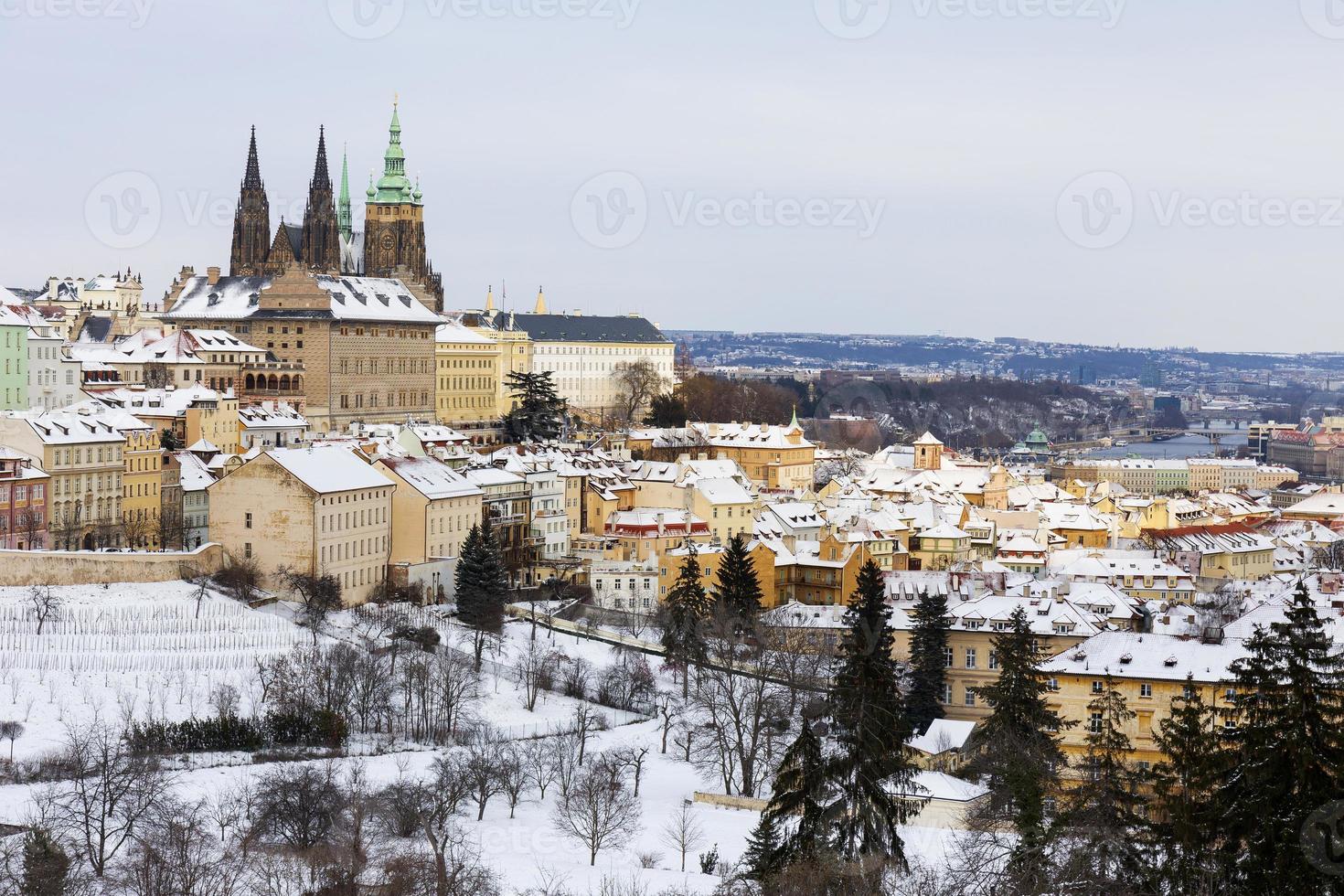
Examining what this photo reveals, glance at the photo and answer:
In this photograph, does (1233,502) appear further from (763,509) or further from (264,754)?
(264,754)

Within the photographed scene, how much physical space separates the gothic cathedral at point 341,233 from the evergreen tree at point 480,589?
37.8m

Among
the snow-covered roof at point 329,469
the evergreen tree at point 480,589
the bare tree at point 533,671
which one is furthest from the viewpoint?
the snow-covered roof at point 329,469

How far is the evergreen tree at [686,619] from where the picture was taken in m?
59.9

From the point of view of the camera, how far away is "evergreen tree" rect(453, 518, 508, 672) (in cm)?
6122

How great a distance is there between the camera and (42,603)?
5566 centimetres

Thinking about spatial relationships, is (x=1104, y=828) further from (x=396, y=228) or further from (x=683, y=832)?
(x=396, y=228)

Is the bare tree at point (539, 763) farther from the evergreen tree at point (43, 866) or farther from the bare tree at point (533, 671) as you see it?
the evergreen tree at point (43, 866)

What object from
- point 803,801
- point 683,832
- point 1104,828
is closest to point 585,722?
point 683,832

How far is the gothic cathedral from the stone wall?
135ft

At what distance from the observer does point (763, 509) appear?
83.2 metres

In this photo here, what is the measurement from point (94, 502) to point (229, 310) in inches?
1297

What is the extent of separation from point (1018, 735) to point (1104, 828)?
1337 cm

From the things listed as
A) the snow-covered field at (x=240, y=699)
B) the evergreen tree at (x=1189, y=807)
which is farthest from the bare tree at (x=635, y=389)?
the evergreen tree at (x=1189, y=807)

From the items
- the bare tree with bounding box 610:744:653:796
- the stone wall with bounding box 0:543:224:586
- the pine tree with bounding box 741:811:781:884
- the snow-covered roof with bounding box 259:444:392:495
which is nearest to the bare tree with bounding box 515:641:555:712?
the bare tree with bounding box 610:744:653:796
